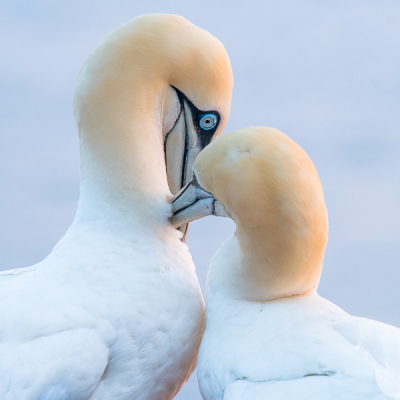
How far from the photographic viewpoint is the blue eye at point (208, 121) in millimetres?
4852

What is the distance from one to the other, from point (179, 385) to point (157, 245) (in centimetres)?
80

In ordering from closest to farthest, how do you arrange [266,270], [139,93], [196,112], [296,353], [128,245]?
[296,353], [266,270], [128,245], [139,93], [196,112]

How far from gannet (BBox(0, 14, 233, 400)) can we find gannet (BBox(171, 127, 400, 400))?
0.30 meters

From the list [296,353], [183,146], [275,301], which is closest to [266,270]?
[275,301]

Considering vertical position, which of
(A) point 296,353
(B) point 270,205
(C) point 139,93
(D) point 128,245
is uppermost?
(C) point 139,93

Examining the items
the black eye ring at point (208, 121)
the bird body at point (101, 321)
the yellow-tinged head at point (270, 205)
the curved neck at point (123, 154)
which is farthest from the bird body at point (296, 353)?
the black eye ring at point (208, 121)

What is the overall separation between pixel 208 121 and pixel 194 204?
61cm

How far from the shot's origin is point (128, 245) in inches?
178

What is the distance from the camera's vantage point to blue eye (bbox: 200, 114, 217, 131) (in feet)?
15.9

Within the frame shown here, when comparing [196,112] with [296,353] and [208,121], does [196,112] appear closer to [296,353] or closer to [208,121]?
[208,121]

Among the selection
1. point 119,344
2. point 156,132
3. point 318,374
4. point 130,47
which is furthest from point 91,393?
point 130,47

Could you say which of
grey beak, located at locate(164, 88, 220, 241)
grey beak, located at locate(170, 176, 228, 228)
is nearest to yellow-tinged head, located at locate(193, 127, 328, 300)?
grey beak, located at locate(170, 176, 228, 228)

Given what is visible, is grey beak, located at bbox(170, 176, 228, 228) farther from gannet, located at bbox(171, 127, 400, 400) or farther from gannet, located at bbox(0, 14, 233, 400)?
gannet, located at bbox(0, 14, 233, 400)

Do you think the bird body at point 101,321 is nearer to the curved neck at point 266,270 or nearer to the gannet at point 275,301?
the gannet at point 275,301
